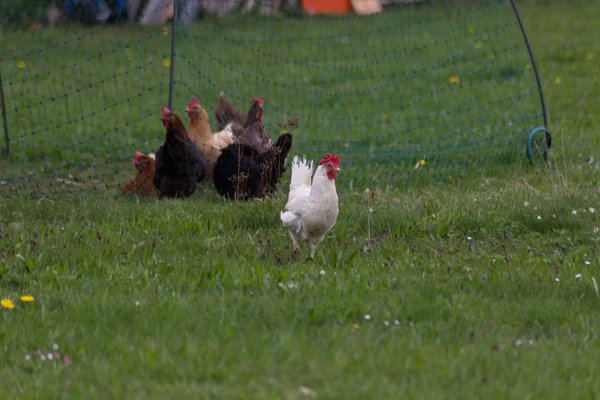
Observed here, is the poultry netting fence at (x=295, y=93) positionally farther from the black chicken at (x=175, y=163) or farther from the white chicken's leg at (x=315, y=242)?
the white chicken's leg at (x=315, y=242)

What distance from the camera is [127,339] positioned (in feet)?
13.1

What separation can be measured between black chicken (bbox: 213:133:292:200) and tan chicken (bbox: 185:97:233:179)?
589 mm

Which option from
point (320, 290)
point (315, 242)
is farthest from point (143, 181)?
point (320, 290)

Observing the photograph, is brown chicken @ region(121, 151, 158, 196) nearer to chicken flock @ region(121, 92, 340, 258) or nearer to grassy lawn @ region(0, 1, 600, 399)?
chicken flock @ region(121, 92, 340, 258)

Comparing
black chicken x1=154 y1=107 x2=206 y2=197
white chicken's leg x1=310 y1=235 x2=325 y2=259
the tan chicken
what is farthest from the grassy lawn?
the tan chicken

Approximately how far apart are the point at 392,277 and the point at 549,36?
1192 cm

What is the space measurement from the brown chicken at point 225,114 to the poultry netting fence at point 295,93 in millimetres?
159

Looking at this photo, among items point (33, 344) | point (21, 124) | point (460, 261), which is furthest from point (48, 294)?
point (21, 124)

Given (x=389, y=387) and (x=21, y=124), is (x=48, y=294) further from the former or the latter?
(x=21, y=124)

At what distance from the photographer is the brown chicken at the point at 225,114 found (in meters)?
8.81

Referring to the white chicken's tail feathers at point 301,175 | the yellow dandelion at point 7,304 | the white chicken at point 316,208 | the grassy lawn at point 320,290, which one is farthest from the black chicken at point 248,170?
the yellow dandelion at point 7,304

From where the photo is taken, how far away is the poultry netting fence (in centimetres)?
877

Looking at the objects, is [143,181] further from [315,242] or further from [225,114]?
[315,242]

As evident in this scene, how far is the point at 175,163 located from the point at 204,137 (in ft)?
3.23
